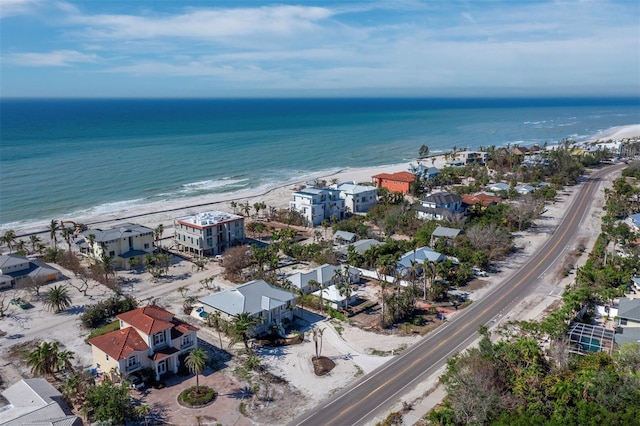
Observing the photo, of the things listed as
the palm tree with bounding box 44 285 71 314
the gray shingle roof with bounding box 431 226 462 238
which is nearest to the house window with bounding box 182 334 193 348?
the palm tree with bounding box 44 285 71 314

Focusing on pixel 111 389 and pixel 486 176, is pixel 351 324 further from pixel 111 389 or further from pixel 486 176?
pixel 486 176

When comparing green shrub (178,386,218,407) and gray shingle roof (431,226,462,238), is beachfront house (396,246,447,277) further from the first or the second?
green shrub (178,386,218,407)

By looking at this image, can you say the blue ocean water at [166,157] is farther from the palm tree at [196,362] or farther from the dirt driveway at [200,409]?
the palm tree at [196,362]

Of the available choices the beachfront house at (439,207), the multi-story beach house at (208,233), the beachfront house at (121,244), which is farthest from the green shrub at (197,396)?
the beachfront house at (439,207)

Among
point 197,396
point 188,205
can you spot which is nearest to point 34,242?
point 188,205

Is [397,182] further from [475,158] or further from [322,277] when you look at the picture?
[322,277]

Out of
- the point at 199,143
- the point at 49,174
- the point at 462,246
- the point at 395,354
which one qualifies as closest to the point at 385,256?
the point at 462,246
